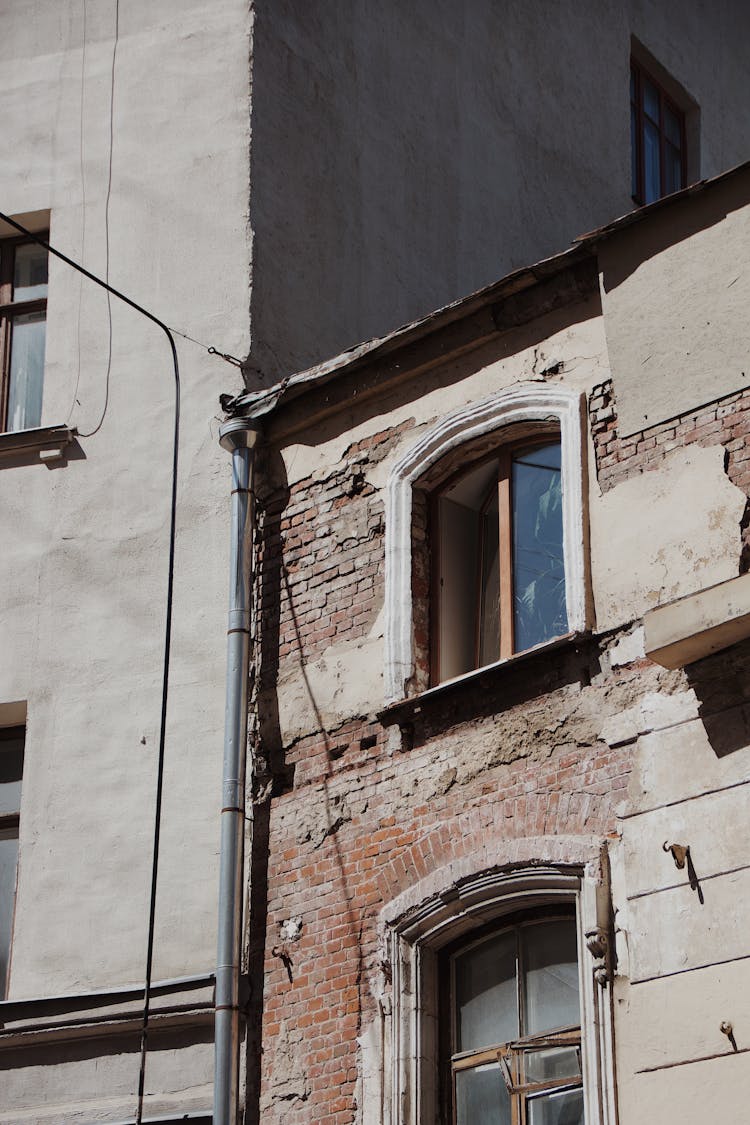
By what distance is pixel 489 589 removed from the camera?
11.2 meters

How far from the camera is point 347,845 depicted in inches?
423

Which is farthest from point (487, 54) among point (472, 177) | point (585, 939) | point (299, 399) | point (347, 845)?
point (585, 939)

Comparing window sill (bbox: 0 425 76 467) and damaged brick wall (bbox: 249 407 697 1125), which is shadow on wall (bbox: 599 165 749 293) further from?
window sill (bbox: 0 425 76 467)

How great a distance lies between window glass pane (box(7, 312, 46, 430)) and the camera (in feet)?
44.8

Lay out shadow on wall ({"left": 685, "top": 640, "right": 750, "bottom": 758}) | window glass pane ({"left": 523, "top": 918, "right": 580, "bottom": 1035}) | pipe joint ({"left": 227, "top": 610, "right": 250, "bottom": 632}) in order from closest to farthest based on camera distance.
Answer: shadow on wall ({"left": 685, "top": 640, "right": 750, "bottom": 758}) → window glass pane ({"left": 523, "top": 918, "right": 580, "bottom": 1035}) → pipe joint ({"left": 227, "top": 610, "right": 250, "bottom": 632})

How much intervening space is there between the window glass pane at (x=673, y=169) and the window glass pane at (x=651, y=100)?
330 mm

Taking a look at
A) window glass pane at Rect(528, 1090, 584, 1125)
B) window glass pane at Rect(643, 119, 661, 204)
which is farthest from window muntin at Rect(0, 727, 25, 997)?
window glass pane at Rect(643, 119, 661, 204)

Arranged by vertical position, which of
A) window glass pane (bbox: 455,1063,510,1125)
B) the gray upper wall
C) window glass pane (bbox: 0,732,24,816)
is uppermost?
the gray upper wall

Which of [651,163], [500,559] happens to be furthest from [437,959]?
[651,163]

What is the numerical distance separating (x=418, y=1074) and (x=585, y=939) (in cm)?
132

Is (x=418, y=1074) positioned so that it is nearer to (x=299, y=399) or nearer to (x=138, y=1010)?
(x=138, y=1010)

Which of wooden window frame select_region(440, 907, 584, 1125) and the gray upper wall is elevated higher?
the gray upper wall

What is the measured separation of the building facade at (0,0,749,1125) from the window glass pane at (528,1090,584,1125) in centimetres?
4

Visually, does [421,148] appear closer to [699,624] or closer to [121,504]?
[121,504]
